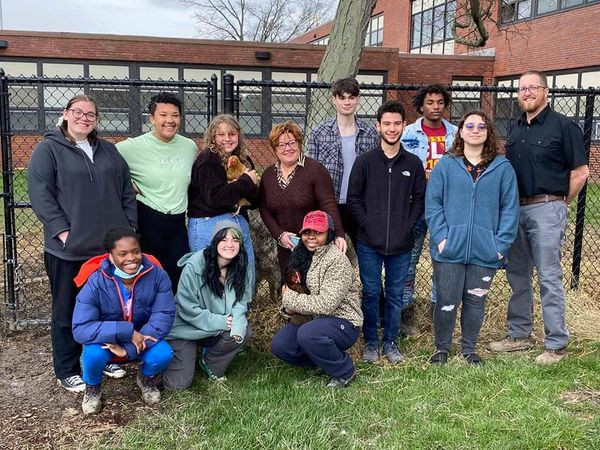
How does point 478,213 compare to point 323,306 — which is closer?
point 323,306

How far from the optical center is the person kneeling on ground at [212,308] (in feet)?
12.4

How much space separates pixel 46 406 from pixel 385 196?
2595 mm

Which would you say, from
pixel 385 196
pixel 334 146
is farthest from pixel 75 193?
pixel 385 196

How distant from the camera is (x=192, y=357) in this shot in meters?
3.82

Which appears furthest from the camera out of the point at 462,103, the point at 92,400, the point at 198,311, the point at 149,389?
the point at 462,103

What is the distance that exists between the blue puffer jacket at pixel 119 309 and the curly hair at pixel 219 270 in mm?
290

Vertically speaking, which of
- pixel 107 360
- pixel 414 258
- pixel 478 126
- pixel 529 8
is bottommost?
pixel 107 360

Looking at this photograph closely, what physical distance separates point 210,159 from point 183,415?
1624 mm

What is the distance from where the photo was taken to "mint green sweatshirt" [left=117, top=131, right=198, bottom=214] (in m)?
3.90

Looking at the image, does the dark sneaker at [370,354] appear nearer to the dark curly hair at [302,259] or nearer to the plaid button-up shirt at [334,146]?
the dark curly hair at [302,259]

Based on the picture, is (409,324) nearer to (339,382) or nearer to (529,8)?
(339,382)

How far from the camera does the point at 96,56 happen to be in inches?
696

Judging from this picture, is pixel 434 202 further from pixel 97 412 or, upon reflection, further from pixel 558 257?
pixel 97 412

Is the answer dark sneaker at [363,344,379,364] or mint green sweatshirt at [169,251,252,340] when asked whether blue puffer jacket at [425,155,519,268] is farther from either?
mint green sweatshirt at [169,251,252,340]
